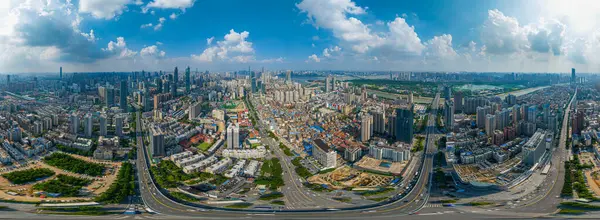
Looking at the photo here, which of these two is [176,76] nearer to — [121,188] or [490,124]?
[121,188]

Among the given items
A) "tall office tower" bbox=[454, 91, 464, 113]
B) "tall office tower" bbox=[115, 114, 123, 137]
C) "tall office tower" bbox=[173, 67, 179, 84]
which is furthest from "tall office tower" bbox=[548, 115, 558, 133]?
"tall office tower" bbox=[173, 67, 179, 84]

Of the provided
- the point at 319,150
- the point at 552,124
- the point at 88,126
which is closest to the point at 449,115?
the point at 552,124

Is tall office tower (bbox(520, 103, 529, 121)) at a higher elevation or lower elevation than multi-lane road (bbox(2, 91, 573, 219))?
higher

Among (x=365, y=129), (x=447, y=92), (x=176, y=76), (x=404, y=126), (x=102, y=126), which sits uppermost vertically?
(x=176, y=76)

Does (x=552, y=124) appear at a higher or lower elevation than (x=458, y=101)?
lower

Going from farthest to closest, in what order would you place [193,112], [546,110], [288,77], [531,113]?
[288,77]
[193,112]
[546,110]
[531,113]

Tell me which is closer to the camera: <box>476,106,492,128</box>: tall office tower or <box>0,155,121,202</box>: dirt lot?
<box>0,155,121,202</box>: dirt lot

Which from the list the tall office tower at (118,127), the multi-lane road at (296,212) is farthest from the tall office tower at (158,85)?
the multi-lane road at (296,212)

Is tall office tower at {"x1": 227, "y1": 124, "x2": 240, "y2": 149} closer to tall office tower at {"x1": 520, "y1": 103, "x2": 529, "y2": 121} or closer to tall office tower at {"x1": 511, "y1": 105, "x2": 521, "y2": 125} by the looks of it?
tall office tower at {"x1": 511, "y1": 105, "x2": 521, "y2": 125}
